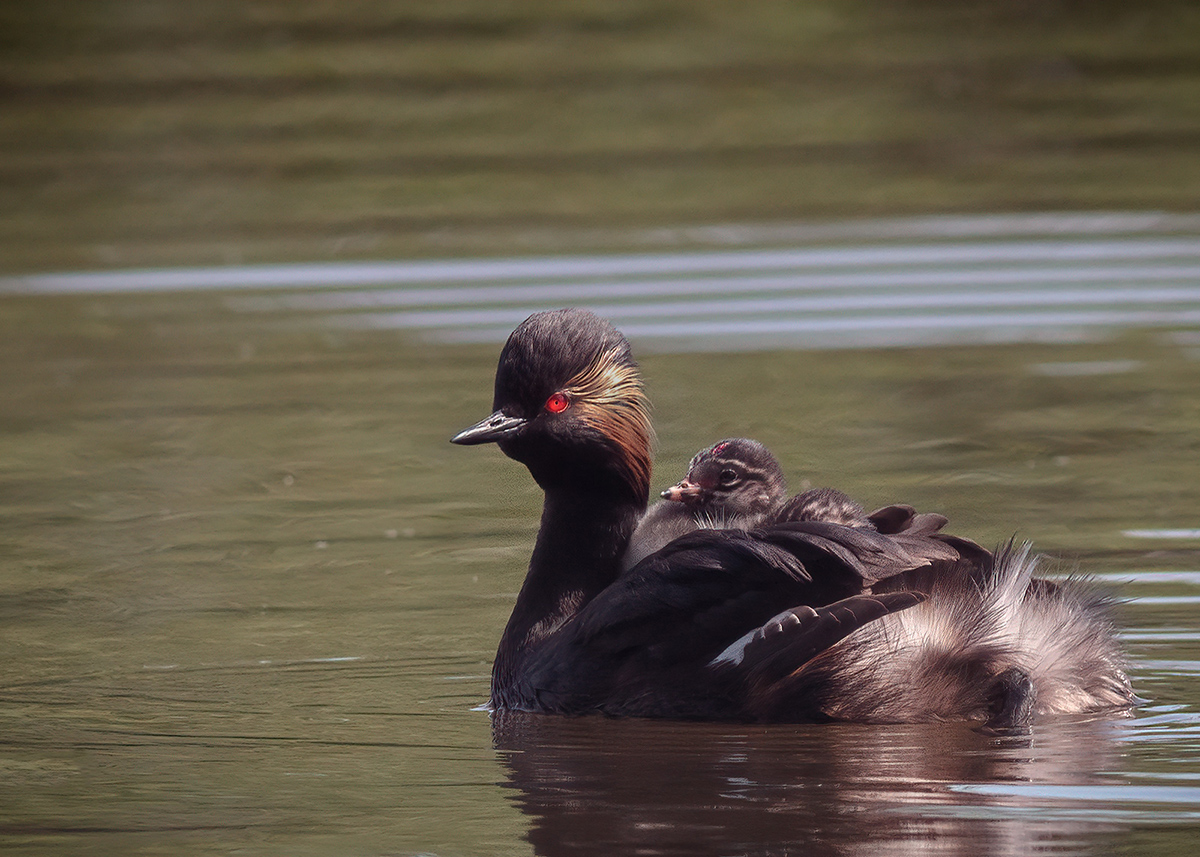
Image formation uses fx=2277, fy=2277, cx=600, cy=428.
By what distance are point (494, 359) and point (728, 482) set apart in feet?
14.7

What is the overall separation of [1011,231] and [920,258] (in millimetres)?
850

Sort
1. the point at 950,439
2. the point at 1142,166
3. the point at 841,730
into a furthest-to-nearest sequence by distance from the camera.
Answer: the point at 1142,166, the point at 950,439, the point at 841,730

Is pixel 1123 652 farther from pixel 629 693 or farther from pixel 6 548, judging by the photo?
pixel 6 548

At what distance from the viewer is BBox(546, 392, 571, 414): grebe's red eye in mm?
6375

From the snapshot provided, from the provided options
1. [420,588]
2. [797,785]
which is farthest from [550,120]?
[797,785]

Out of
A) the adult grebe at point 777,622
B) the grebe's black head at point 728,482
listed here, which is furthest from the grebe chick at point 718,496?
the adult grebe at point 777,622

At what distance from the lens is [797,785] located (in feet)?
17.7

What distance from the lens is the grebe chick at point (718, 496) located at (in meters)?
6.57

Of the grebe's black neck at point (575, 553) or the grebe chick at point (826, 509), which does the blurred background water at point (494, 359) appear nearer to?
the grebe's black neck at point (575, 553)

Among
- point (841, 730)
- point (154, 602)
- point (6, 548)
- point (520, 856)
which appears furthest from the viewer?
point (6, 548)

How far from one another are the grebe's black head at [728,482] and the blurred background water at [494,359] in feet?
2.64

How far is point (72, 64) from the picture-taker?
1844 centimetres

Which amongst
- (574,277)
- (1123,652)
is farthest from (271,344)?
(1123,652)

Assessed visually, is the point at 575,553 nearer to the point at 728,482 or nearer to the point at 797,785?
the point at 728,482
